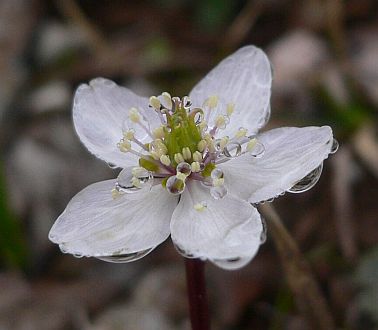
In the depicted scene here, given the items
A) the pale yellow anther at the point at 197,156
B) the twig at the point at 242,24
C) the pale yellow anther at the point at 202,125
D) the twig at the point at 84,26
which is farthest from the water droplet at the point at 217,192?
the twig at the point at 84,26

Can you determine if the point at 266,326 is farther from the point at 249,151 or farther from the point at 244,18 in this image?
the point at 244,18

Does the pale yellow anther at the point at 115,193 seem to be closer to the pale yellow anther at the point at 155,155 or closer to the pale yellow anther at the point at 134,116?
the pale yellow anther at the point at 155,155

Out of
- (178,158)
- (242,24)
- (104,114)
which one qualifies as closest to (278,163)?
(178,158)

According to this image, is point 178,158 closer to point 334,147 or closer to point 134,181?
point 134,181

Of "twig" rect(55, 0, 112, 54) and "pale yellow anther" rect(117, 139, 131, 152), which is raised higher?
"pale yellow anther" rect(117, 139, 131, 152)

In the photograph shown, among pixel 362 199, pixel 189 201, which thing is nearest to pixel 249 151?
pixel 189 201

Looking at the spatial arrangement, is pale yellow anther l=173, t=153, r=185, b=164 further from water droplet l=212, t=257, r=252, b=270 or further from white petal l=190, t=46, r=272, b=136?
water droplet l=212, t=257, r=252, b=270

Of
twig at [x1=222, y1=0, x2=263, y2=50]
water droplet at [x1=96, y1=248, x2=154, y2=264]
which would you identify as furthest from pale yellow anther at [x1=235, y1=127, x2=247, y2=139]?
twig at [x1=222, y1=0, x2=263, y2=50]
